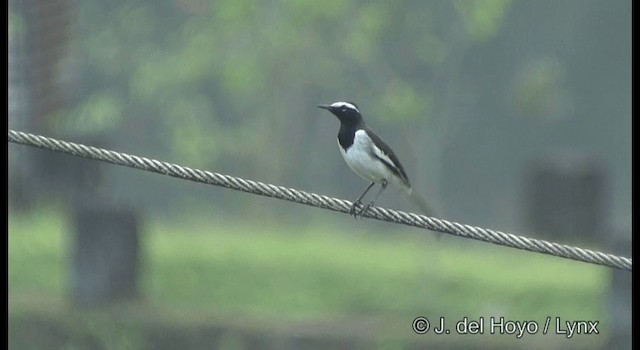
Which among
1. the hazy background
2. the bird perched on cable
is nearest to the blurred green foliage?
the hazy background

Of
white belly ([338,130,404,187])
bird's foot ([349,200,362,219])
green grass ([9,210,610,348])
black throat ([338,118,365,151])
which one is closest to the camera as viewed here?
bird's foot ([349,200,362,219])

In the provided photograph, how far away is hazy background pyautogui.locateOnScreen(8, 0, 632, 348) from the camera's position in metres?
14.8

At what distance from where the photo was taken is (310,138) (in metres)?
24.8

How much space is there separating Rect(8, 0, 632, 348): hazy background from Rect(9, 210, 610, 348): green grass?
3 centimetres

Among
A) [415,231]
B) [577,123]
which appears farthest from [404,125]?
[577,123]

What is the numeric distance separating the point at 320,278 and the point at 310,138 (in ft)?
31.7

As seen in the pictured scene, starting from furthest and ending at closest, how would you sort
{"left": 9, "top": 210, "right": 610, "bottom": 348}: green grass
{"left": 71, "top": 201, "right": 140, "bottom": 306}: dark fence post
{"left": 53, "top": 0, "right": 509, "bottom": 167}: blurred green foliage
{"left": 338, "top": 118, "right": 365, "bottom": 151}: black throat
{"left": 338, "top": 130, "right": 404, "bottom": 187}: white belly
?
{"left": 53, "top": 0, "right": 509, "bottom": 167}: blurred green foliage → {"left": 71, "top": 201, "right": 140, "bottom": 306}: dark fence post → {"left": 9, "top": 210, "right": 610, "bottom": 348}: green grass → {"left": 338, "top": 118, "right": 365, "bottom": 151}: black throat → {"left": 338, "top": 130, "right": 404, "bottom": 187}: white belly

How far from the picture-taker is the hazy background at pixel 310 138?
14.8 m

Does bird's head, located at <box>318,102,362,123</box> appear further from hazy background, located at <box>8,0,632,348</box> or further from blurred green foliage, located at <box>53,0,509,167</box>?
blurred green foliage, located at <box>53,0,509,167</box>

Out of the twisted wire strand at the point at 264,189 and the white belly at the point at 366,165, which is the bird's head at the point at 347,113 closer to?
the white belly at the point at 366,165

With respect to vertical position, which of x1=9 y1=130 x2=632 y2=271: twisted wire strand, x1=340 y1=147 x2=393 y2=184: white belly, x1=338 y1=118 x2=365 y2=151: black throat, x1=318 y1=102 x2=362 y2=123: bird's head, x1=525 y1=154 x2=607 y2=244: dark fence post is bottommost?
x1=9 y1=130 x2=632 y2=271: twisted wire strand

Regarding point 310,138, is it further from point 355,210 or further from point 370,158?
point 355,210

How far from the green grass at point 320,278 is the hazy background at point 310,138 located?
3cm

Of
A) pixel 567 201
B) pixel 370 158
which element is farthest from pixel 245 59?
pixel 370 158
